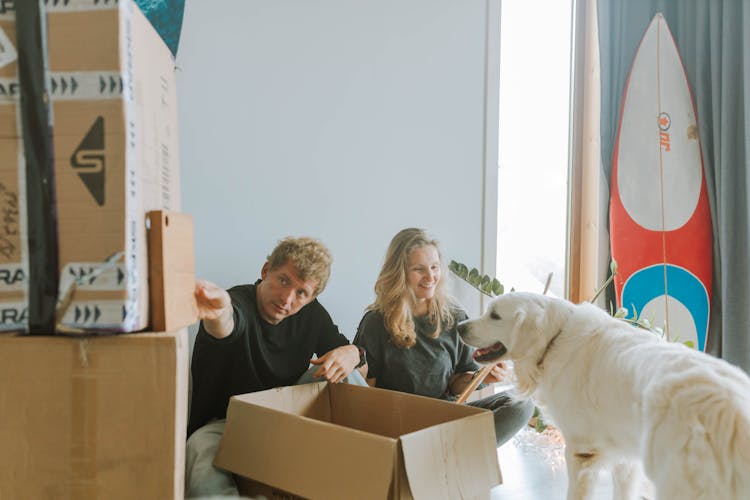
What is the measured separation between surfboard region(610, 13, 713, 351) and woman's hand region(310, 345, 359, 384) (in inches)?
61.3

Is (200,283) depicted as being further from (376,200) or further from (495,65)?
(495,65)

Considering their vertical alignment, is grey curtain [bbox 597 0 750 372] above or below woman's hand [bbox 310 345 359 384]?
above

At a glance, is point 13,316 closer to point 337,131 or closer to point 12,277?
point 12,277

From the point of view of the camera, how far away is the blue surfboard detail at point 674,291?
99.3 inches

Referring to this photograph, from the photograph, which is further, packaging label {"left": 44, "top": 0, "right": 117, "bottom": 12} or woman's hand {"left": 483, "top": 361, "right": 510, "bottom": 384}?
woman's hand {"left": 483, "top": 361, "right": 510, "bottom": 384}

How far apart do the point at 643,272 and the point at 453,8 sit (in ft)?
4.74

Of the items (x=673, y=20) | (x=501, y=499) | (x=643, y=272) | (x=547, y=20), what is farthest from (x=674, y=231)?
(x=501, y=499)

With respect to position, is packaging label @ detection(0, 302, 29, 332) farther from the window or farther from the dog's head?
the window

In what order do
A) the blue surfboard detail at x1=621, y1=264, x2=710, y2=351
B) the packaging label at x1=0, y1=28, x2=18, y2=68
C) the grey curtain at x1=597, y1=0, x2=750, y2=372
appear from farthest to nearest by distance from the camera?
the blue surfboard detail at x1=621, y1=264, x2=710, y2=351, the grey curtain at x1=597, y1=0, x2=750, y2=372, the packaging label at x1=0, y1=28, x2=18, y2=68

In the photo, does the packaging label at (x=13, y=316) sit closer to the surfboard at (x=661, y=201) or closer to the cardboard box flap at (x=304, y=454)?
the cardboard box flap at (x=304, y=454)

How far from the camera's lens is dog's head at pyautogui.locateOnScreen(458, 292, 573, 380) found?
148cm

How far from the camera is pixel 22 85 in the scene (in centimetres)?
77

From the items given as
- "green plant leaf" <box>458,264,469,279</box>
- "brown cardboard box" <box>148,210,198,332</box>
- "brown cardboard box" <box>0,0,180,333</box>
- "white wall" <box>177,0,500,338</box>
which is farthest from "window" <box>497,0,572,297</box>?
"brown cardboard box" <box>0,0,180,333</box>

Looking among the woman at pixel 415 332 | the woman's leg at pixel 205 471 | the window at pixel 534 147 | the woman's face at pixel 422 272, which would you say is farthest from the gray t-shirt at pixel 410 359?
the window at pixel 534 147
